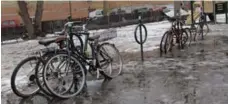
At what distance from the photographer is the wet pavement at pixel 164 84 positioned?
6254 millimetres

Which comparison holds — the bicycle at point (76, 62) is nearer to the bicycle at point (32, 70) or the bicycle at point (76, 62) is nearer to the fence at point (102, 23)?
the bicycle at point (32, 70)

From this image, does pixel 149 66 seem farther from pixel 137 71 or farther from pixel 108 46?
pixel 108 46

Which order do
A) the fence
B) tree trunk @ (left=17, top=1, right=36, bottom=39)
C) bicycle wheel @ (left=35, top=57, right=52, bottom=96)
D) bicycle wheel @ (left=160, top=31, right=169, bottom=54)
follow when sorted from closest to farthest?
bicycle wheel @ (left=35, top=57, right=52, bottom=96) → bicycle wheel @ (left=160, top=31, right=169, bottom=54) → tree trunk @ (left=17, top=1, right=36, bottom=39) → the fence

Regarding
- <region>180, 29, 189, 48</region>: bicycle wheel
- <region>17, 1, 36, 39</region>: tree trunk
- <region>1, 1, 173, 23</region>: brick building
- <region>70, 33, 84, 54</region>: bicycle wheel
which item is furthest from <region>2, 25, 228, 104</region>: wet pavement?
<region>1, 1, 173, 23</region>: brick building

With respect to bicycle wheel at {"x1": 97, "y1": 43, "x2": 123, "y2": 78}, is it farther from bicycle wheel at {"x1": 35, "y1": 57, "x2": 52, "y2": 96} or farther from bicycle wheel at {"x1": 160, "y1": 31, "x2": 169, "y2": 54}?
bicycle wheel at {"x1": 160, "y1": 31, "x2": 169, "y2": 54}

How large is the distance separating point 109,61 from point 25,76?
1.73m

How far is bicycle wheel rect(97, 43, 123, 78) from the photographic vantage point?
25.4 ft

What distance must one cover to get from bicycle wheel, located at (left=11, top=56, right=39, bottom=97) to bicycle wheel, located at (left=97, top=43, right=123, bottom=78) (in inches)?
48.8

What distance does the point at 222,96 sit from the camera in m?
6.17

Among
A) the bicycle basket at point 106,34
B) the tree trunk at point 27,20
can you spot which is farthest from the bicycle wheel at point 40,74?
the tree trunk at point 27,20

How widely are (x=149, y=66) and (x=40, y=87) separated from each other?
335cm

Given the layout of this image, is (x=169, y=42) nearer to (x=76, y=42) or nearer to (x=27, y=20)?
(x=76, y=42)

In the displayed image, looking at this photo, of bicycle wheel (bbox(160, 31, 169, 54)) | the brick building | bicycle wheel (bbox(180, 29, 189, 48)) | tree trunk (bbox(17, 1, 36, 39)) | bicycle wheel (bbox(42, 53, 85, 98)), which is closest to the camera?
bicycle wheel (bbox(42, 53, 85, 98))

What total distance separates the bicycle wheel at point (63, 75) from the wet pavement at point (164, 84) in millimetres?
187
